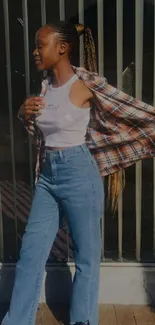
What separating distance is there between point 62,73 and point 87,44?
0.31m

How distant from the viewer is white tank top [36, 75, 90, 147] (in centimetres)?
258

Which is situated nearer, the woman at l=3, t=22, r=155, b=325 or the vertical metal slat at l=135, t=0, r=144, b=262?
the woman at l=3, t=22, r=155, b=325

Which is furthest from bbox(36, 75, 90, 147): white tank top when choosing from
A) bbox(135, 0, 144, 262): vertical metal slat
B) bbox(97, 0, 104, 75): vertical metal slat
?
bbox(135, 0, 144, 262): vertical metal slat

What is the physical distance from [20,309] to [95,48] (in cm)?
159

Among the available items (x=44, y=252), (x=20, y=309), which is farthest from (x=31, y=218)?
(x=20, y=309)

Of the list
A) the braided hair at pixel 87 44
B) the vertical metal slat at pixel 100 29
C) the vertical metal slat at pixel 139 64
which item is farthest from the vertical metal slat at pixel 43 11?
the vertical metal slat at pixel 139 64

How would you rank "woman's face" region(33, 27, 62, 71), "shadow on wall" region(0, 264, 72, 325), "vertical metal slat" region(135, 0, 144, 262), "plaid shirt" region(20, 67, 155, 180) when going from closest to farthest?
"woman's face" region(33, 27, 62, 71)
"plaid shirt" region(20, 67, 155, 180)
"vertical metal slat" region(135, 0, 144, 262)
"shadow on wall" region(0, 264, 72, 325)

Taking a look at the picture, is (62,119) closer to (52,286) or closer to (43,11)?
(43,11)

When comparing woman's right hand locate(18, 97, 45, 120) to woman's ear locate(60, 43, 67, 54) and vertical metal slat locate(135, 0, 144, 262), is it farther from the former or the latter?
vertical metal slat locate(135, 0, 144, 262)

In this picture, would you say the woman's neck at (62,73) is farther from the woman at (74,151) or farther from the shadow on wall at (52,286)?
the shadow on wall at (52,286)

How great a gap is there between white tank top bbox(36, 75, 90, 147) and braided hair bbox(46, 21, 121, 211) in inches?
8.1

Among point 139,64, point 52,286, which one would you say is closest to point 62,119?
point 139,64

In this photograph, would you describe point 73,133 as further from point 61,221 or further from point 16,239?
point 16,239

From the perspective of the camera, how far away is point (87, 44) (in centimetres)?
285
